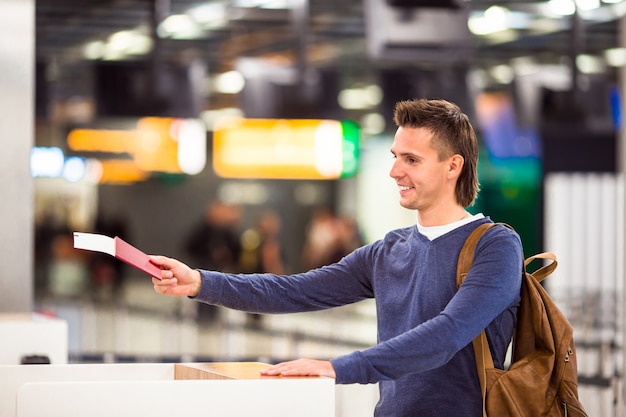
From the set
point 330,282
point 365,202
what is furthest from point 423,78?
point 365,202

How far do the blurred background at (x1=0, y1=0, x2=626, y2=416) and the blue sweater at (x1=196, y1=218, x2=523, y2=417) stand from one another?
287 centimetres

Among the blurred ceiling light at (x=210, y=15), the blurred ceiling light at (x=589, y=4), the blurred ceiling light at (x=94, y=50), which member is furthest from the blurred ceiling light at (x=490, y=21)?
the blurred ceiling light at (x=94, y=50)

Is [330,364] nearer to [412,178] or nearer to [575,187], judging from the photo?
[412,178]

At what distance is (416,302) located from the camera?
124 inches

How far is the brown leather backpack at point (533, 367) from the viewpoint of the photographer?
9.95 ft

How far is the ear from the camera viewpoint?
3.20 meters

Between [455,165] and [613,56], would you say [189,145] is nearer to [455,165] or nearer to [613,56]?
[613,56]

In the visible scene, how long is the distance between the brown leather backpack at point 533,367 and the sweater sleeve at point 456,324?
2.4 inches

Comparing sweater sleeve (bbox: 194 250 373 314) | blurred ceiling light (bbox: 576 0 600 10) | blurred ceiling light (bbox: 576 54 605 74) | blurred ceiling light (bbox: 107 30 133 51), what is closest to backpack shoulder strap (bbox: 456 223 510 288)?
sweater sleeve (bbox: 194 250 373 314)

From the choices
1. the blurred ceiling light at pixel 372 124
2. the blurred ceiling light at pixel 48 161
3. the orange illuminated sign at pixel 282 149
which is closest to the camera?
the orange illuminated sign at pixel 282 149

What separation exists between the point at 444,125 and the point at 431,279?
431mm

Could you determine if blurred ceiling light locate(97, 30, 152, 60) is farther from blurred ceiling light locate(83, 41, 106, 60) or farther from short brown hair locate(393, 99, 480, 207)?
short brown hair locate(393, 99, 480, 207)

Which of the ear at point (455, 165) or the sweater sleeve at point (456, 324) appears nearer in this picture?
the sweater sleeve at point (456, 324)

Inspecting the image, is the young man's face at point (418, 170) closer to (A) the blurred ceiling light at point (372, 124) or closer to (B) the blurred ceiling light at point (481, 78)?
Answer: (B) the blurred ceiling light at point (481, 78)
